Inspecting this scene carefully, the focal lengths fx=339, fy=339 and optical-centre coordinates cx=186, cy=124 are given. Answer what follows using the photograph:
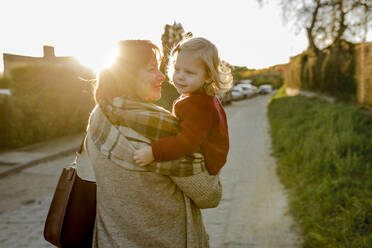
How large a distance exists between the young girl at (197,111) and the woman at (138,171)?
0.05 metres

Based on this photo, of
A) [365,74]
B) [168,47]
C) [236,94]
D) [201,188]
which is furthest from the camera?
[236,94]

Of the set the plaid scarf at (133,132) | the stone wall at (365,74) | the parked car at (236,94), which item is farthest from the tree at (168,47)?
the parked car at (236,94)

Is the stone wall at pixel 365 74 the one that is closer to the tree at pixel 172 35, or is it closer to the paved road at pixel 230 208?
the paved road at pixel 230 208

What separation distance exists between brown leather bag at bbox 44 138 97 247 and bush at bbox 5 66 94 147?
7845mm

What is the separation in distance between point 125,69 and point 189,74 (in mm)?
327

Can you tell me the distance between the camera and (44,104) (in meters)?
10.4

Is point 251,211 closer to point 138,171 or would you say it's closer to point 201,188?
point 201,188

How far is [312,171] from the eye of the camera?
538cm

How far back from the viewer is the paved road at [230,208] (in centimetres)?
397

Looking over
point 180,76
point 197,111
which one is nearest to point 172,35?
point 180,76

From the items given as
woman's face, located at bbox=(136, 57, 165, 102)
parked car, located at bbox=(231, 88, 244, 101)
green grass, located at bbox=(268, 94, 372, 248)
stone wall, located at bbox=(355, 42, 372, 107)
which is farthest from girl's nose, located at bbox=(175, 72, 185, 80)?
parked car, located at bbox=(231, 88, 244, 101)

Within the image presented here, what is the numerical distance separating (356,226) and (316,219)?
0.48 m

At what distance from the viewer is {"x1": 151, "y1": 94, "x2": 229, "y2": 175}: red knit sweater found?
4.65 feet

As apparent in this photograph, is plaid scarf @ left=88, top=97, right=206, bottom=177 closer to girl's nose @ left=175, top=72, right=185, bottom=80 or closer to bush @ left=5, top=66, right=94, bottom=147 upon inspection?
girl's nose @ left=175, top=72, right=185, bottom=80
